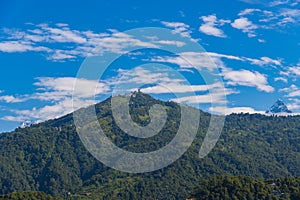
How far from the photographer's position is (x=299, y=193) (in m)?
84.5

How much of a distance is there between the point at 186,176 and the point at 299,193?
311 ft

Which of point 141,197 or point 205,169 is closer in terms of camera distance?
point 141,197

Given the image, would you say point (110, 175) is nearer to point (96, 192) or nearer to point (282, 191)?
point (96, 192)

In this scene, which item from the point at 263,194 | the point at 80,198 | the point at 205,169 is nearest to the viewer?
the point at 263,194

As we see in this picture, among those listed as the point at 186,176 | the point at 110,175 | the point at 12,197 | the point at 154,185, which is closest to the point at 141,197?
the point at 154,185

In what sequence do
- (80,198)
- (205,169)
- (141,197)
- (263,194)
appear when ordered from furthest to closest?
(205,169) < (80,198) < (141,197) < (263,194)

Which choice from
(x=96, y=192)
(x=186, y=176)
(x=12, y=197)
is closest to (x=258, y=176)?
(x=186, y=176)

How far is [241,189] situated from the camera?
83.2m

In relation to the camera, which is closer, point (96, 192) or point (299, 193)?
point (299, 193)

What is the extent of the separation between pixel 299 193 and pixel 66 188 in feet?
438

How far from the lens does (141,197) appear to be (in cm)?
15800

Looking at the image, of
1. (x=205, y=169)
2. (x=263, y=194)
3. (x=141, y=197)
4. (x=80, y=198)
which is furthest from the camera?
(x=205, y=169)

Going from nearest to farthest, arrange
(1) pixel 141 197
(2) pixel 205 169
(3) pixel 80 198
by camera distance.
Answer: (1) pixel 141 197 < (3) pixel 80 198 < (2) pixel 205 169

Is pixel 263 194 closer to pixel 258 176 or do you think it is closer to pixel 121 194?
pixel 121 194
